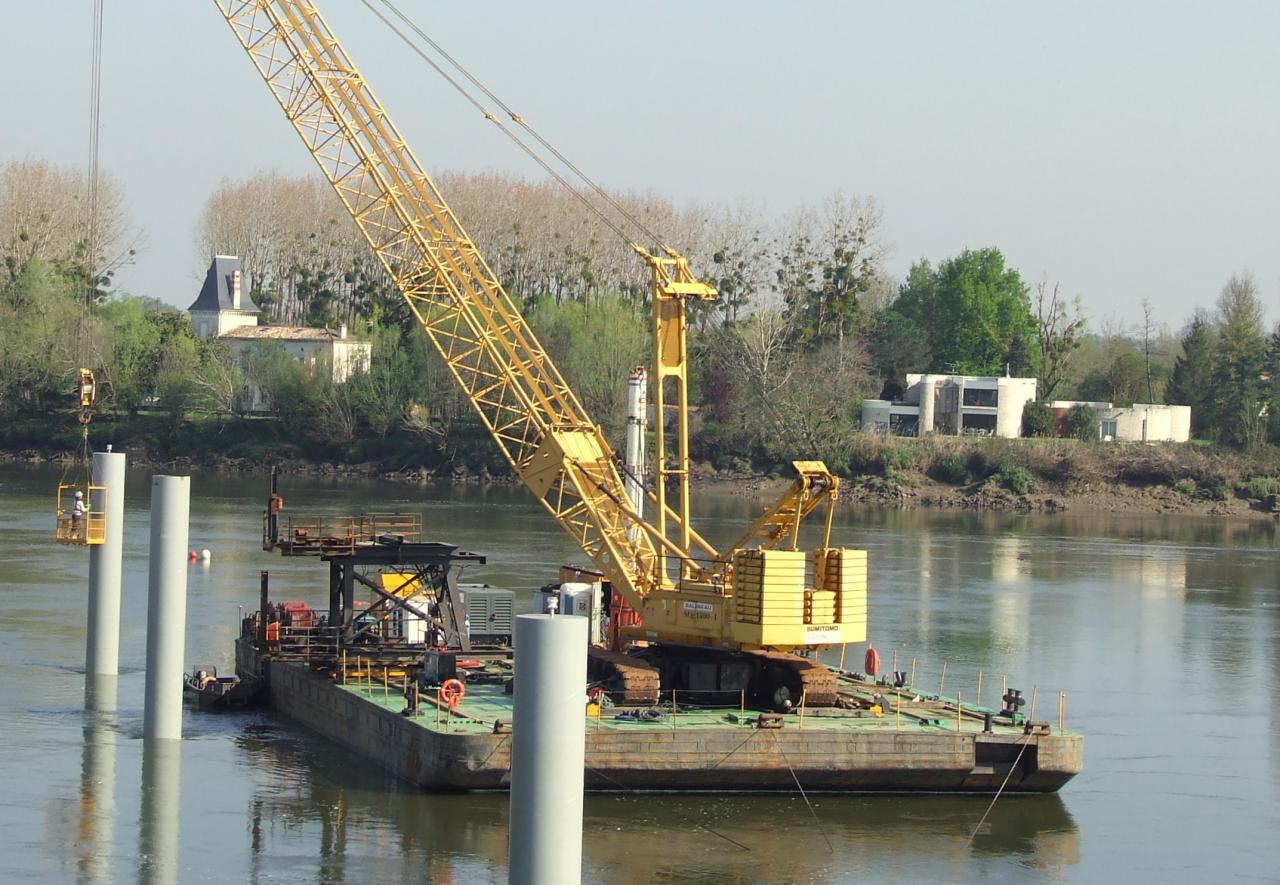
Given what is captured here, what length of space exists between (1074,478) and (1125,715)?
221 ft

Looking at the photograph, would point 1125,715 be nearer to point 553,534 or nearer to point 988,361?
point 553,534

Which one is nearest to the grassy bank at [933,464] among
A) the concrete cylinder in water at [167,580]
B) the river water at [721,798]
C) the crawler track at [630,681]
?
the river water at [721,798]

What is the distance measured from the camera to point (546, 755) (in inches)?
646

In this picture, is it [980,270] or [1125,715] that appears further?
[980,270]

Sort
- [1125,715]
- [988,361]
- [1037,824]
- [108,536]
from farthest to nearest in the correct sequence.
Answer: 1. [988,361]
2. [1125,715]
3. [108,536]
4. [1037,824]

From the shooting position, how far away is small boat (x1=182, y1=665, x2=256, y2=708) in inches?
1622

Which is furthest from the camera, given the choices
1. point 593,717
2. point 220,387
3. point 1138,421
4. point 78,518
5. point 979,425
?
point 220,387

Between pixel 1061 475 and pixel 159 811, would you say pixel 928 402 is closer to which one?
pixel 1061 475

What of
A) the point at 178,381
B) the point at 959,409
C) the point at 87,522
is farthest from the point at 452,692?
the point at 178,381

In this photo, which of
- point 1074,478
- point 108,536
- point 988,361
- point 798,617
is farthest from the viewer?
point 988,361

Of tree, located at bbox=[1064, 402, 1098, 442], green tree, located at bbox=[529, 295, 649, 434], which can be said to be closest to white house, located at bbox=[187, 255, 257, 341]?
green tree, located at bbox=[529, 295, 649, 434]

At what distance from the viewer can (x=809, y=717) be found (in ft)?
118

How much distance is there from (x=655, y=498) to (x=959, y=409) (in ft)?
247

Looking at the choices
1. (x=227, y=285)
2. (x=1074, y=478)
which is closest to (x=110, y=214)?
(x=227, y=285)
